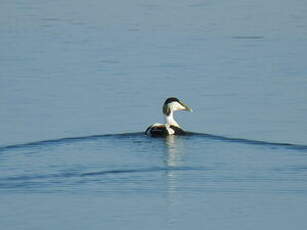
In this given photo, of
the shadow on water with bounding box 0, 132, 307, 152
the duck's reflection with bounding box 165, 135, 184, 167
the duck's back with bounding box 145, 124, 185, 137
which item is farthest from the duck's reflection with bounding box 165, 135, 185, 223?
the shadow on water with bounding box 0, 132, 307, 152

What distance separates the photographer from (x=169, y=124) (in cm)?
2017

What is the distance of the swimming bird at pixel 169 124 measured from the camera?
63.5 feet

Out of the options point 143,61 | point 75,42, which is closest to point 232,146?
point 143,61

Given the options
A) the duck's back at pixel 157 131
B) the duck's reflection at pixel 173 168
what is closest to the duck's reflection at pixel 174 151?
the duck's reflection at pixel 173 168

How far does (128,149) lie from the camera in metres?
18.4

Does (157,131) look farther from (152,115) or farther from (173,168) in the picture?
(173,168)

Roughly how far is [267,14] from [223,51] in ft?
18.9

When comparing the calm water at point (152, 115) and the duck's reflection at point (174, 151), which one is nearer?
the calm water at point (152, 115)

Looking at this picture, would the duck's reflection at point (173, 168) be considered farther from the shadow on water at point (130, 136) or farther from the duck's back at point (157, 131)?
the shadow on water at point (130, 136)

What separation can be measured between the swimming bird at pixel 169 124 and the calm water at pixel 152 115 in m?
0.24

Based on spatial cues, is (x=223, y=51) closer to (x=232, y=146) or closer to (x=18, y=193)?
(x=232, y=146)

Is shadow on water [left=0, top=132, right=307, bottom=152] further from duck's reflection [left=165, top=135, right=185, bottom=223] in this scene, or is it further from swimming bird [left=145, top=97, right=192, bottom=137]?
duck's reflection [left=165, top=135, right=185, bottom=223]

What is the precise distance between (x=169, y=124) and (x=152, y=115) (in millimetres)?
1124

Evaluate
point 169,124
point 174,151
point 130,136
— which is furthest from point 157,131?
point 174,151
